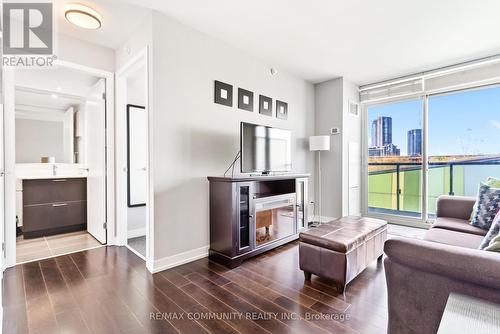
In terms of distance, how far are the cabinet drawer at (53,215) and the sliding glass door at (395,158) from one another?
5065mm

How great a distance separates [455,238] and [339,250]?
102 cm

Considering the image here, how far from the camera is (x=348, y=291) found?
78.7 inches

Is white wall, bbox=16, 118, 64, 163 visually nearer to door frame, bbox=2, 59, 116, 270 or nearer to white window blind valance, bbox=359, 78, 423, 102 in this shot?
door frame, bbox=2, 59, 116, 270

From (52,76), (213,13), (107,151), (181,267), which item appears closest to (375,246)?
(181,267)

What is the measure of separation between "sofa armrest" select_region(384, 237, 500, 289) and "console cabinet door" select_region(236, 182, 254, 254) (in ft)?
5.18

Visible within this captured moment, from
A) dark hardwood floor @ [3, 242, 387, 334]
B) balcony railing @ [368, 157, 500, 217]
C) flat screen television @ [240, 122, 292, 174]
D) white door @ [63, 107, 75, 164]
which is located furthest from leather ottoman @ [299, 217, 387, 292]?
white door @ [63, 107, 75, 164]

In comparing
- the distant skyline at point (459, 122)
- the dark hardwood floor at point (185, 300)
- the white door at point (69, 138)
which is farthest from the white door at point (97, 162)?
the distant skyline at point (459, 122)

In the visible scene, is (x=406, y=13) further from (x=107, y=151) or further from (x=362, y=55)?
(x=107, y=151)

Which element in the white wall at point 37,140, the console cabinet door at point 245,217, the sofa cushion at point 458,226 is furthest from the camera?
the white wall at point 37,140

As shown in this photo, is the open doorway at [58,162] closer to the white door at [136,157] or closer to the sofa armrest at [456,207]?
the white door at [136,157]

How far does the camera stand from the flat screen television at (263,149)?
2803 millimetres

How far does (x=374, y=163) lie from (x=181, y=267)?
393cm

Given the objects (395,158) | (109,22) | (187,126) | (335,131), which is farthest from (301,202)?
(109,22)

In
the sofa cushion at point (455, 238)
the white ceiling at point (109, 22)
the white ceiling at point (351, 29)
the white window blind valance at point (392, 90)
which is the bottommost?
the sofa cushion at point (455, 238)
